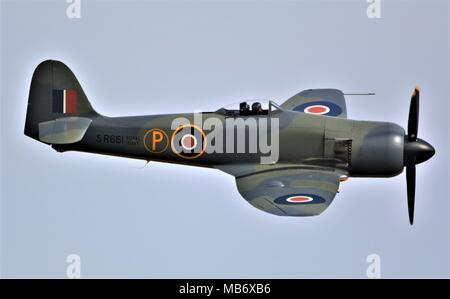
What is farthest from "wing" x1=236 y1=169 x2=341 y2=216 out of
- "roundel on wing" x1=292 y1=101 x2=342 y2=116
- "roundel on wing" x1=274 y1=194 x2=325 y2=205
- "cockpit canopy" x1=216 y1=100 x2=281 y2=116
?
"roundel on wing" x1=292 y1=101 x2=342 y2=116

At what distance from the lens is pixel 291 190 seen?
15891 mm

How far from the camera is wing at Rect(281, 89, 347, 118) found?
1764 cm

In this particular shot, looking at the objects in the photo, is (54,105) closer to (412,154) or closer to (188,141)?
(188,141)

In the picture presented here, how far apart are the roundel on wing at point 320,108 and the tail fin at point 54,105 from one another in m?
3.58

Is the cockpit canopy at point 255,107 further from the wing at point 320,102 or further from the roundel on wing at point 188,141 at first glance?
the wing at point 320,102

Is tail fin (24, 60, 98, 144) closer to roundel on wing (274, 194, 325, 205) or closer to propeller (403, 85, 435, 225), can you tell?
roundel on wing (274, 194, 325, 205)

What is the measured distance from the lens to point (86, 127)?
55.8 feet

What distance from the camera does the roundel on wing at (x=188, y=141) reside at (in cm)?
1672

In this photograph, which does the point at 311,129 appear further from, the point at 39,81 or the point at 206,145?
the point at 39,81

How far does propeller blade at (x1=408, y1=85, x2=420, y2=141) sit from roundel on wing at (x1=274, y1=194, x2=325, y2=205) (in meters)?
1.83

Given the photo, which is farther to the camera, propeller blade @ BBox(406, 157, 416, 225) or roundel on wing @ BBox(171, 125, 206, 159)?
roundel on wing @ BBox(171, 125, 206, 159)

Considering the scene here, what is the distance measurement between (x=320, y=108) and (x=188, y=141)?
8.21ft

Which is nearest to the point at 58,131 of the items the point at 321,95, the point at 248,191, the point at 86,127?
the point at 86,127

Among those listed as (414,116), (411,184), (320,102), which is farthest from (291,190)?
(320,102)
